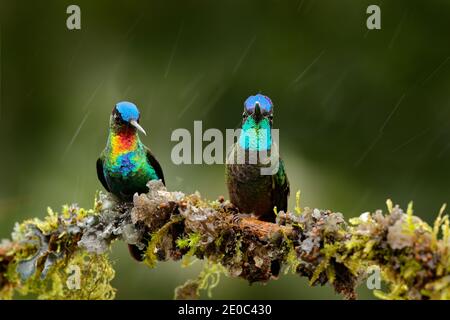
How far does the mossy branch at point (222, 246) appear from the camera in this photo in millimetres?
2234

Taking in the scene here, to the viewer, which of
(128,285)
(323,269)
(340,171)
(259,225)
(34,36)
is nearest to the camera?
(323,269)

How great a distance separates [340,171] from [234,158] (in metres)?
2.44

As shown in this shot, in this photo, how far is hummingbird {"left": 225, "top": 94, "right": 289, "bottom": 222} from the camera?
372 centimetres

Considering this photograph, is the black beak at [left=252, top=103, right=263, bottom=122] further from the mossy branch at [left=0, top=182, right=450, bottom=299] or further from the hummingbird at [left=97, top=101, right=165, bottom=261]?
the hummingbird at [left=97, top=101, right=165, bottom=261]

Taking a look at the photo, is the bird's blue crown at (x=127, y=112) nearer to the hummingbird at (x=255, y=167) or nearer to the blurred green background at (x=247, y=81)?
the hummingbird at (x=255, y=167)

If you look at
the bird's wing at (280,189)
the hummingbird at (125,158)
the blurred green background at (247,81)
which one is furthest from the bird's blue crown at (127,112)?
the blurred green background at (247,81)

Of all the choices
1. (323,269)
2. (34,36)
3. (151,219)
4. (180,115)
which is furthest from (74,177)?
(323,269)

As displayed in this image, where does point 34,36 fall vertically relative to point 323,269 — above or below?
above

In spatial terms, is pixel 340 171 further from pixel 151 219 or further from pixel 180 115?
pixel 151 219

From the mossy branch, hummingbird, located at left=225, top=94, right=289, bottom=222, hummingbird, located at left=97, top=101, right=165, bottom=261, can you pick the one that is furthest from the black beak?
hummingbird, located at left=97, top=101, right=165, bottom=261

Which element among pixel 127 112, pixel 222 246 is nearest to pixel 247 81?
pixel 127 112

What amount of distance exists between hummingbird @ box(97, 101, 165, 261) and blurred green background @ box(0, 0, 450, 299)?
1770 mm

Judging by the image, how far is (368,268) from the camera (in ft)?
8.38

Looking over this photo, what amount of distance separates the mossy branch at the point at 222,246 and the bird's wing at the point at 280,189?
1.64 feet
